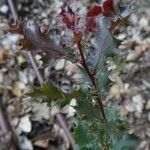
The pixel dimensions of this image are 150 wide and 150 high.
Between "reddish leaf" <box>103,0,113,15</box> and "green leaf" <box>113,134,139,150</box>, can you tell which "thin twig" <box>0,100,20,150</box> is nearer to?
"green leaf" <box>113,134,139,150</box>

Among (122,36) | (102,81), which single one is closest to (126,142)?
(102,81)

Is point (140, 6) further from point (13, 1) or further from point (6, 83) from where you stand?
point (6, 83)

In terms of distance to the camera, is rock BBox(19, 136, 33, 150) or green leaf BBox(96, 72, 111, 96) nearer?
green leaf BBox(96, 72, 111, 96)

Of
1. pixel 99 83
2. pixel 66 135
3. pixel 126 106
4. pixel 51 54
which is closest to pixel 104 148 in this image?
pixel 99 83

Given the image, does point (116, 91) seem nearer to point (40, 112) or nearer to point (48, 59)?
point (40, 112)

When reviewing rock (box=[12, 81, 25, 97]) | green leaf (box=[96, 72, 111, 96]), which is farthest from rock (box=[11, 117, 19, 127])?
green leaf (box=[96, 72, 111, 96])

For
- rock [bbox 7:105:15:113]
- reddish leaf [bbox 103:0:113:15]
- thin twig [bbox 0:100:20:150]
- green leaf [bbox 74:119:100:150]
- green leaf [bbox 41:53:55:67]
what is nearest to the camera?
reddish leaf [bbox 103:0:113:15]

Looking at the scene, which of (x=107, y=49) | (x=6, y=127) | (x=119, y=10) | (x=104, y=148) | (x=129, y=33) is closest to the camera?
(x=119, y=10)

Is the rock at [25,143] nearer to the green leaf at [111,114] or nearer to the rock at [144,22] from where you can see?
the green leaf at [111,114]
